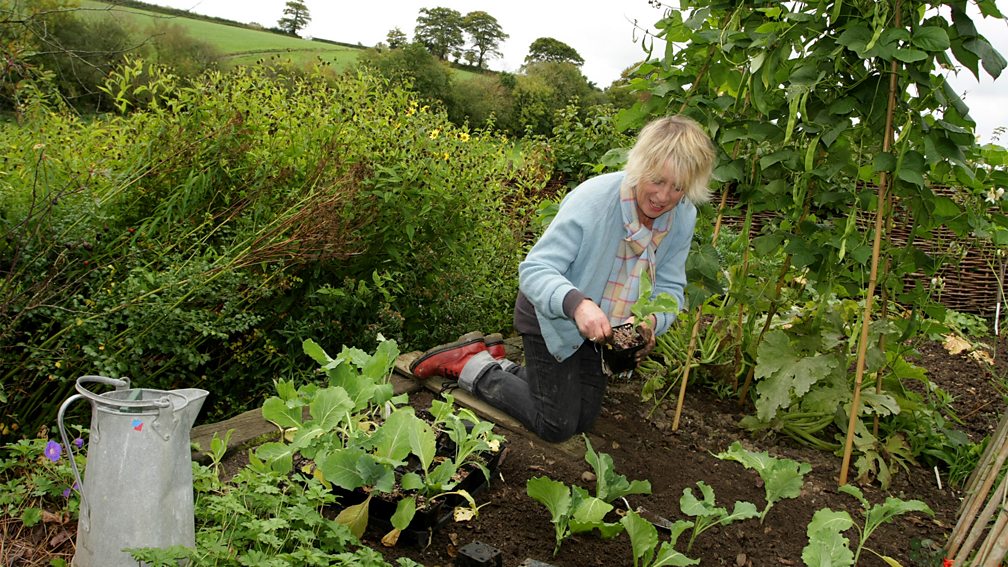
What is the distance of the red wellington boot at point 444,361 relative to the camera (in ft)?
10.4

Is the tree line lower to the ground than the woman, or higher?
higher

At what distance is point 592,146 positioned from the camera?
20.6 ft

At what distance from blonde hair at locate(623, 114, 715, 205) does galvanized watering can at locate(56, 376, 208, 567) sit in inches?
61.0

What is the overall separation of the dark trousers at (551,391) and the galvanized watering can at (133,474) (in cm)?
148

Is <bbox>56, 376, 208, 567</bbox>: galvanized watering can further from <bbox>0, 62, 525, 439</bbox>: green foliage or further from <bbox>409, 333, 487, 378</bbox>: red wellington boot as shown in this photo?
<bbox>409, 333, 487, 378</bbox>: red wellington boot

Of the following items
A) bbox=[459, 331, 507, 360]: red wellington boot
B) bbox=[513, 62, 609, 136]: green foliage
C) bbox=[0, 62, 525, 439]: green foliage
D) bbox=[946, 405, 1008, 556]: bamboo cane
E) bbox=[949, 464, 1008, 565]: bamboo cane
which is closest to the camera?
bbox=[949, 464, 1008, 565]: bamboo cane

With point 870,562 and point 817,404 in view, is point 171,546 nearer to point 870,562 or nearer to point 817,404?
point 870,562

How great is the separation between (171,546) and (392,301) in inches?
78.7

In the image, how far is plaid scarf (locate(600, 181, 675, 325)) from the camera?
9.14 feet

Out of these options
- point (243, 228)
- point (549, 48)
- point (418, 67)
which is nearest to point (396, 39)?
point (418, 67)

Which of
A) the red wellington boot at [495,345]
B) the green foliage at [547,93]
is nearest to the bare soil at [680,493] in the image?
the red wellington boot at [495,345]

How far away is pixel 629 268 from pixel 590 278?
16cm

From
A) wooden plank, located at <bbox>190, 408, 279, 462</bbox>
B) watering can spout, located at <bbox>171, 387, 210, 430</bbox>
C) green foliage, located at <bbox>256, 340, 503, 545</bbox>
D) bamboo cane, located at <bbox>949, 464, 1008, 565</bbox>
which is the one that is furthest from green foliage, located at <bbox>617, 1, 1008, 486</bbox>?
watering can spout, located at <bbox>171, 387, 210, 430</bbox>

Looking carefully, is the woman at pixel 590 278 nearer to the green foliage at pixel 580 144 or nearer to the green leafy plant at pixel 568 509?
the green leafy plant at pixel 568 509
